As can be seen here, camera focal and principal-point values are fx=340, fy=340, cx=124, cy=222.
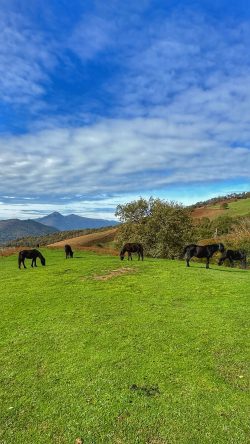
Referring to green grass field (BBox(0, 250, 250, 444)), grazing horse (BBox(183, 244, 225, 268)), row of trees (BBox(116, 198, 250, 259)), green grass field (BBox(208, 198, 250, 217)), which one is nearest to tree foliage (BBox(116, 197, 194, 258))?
row of trees (BBox(116, 198, 250, 259))

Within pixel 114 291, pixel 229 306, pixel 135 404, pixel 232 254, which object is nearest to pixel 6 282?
pixel 114 291

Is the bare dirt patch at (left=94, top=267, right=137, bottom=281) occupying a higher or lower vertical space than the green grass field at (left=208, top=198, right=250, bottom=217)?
lower

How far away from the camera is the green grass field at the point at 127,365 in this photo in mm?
6391

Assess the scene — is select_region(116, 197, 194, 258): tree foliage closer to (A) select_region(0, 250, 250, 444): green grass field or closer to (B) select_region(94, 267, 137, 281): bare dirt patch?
(B) select_region(94, 267, 137, 281): bare dirt patch

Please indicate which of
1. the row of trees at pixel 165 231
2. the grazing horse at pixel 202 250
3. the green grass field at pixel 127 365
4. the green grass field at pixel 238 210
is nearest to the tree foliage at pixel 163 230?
the row of trees at pixel 165 231

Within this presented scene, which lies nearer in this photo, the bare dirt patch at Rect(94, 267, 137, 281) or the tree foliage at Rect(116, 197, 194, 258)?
the bare dirt patch at Rect(94, 267, 137, 281)

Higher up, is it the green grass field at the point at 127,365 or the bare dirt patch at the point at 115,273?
the bare dirt patch at the point at 115,273

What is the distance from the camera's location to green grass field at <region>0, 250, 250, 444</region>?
639 centimetres

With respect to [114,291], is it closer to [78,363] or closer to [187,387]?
[78,363]

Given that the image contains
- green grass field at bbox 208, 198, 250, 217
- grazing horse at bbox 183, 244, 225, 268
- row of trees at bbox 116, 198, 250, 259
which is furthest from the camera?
green grass field at bbox 208, 198, 250, 217

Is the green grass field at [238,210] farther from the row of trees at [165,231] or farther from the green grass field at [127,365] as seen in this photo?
the green grass field at [127,365]

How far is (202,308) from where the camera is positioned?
12.1 m

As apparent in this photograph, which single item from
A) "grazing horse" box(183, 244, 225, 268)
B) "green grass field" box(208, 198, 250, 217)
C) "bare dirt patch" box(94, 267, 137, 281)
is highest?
"green grass field" box(208, 198, 250, 217)

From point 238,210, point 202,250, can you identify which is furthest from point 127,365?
point 238,210
